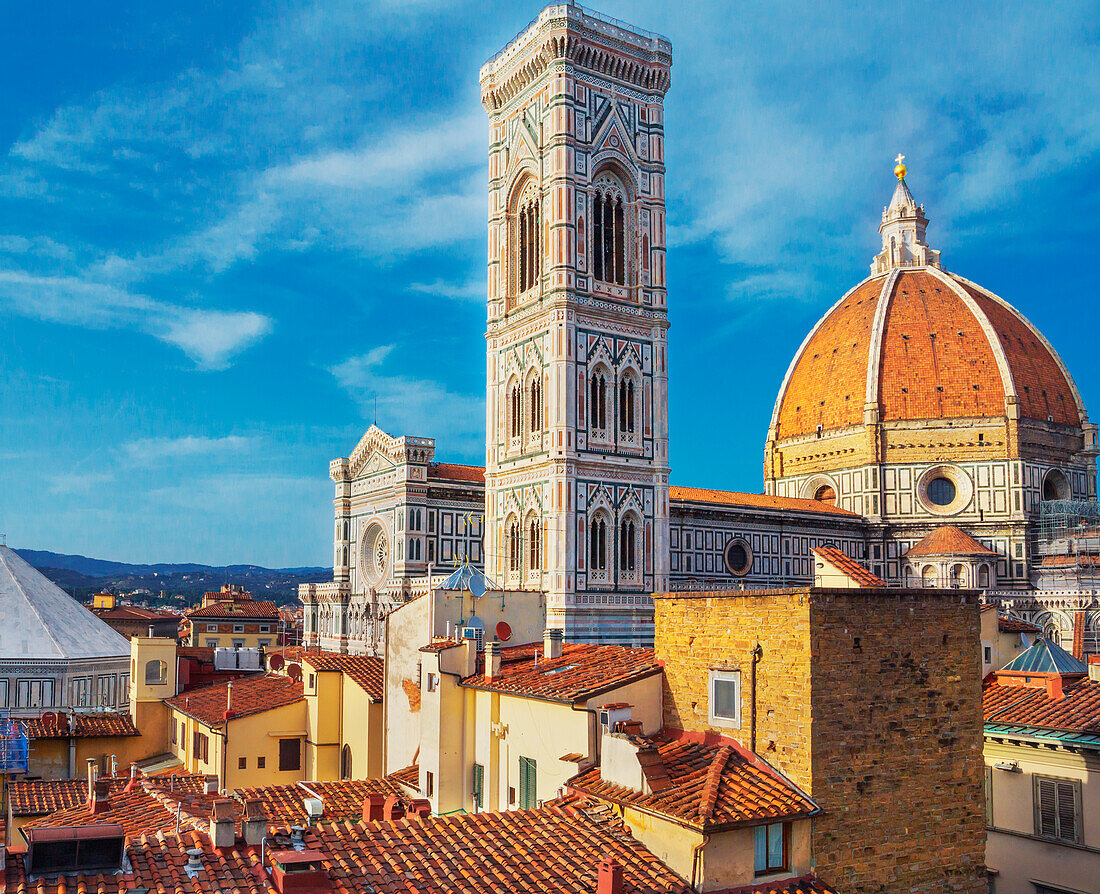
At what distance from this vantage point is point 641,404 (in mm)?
49000

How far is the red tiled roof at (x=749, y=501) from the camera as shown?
5906 centimetres

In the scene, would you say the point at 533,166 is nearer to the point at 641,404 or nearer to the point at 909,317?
the point at 641,404

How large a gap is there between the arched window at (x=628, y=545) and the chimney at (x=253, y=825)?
36.3 meters

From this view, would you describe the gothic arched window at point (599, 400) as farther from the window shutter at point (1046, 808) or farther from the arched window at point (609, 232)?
the window shutter at point (1046, 808)

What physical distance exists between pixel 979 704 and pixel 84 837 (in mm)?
10095

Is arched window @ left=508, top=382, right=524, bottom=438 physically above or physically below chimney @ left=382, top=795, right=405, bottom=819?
above

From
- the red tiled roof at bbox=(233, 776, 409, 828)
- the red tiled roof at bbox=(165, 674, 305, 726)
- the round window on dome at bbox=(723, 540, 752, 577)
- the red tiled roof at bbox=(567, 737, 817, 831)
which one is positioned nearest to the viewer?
the red tiled roof at bbox=(567, 737, 817, 831)

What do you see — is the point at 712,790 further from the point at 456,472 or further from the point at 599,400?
the point at 456,472

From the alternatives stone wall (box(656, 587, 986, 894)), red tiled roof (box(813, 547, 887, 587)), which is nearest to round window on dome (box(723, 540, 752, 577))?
red tiled roof (box(813, 547, 887, 587))

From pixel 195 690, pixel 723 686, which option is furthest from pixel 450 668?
pixel 195 690

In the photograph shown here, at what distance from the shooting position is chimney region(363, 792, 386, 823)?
Answer: 17.6 meters

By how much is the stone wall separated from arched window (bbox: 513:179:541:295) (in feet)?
122

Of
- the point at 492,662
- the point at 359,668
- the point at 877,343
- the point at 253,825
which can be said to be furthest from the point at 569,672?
the point at 877,343

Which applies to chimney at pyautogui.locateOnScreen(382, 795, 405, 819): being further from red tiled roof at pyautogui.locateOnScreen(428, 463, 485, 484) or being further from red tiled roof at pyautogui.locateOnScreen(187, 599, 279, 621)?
red tiled roof at pyautogui.locateOnScreen(187, 599, 279, 621)
